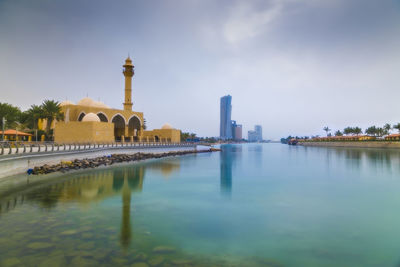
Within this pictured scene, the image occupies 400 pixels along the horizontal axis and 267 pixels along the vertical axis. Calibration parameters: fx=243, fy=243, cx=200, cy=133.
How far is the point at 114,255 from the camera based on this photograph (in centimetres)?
727

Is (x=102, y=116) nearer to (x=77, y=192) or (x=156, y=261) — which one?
(x=77, y=192)

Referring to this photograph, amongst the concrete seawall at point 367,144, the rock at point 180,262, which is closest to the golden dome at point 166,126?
the rock at point 180,262

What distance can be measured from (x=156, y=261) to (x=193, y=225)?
3.58 meters

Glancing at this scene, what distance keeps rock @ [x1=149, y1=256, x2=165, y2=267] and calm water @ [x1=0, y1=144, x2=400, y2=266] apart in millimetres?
28

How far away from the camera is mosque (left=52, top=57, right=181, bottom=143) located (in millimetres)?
39281

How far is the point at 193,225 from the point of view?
34.3 ft

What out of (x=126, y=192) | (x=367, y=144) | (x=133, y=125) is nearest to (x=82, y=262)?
(x=126, y=192)

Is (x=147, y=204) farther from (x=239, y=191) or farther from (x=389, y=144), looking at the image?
(x=389, y=144)

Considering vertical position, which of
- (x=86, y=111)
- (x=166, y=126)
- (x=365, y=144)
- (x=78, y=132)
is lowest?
(x=365, y=144)

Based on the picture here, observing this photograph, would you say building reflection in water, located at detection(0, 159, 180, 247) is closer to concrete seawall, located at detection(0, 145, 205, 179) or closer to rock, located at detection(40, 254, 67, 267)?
concrete seawall, located at detection(0, 145, 205, 179)

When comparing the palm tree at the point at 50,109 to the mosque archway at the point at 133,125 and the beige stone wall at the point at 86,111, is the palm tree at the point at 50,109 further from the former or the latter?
the mosque archway at the point at 133,125

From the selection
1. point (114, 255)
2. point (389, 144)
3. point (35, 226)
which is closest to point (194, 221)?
point (114, 255)

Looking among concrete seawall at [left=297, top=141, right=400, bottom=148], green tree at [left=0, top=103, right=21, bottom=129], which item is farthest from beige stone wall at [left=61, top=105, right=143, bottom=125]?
concrete seawall at [left=297, top=141, right=400, bottom=148]

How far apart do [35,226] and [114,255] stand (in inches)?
173
